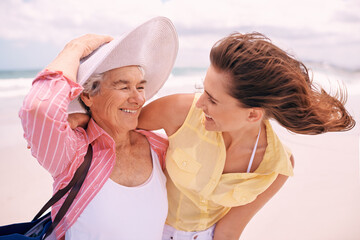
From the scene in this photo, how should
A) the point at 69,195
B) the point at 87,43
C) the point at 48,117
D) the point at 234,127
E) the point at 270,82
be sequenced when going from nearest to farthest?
the point at 48,117 → the point at 69,195 → the point at 270,82 → the point at 87,43 → the point at 234,127

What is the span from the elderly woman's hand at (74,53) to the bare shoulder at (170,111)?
0.51m

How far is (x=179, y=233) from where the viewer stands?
212cm

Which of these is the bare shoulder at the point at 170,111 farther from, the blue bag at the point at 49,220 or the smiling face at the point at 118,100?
the blue bag at the point at 49,220

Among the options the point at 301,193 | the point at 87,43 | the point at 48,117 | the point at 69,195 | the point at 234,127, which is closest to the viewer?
the point at 48,117

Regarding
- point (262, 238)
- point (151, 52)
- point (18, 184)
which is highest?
A: point (151, 52)

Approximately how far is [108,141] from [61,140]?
1.47ft

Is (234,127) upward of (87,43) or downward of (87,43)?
downward

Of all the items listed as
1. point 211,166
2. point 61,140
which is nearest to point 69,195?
point 61,140

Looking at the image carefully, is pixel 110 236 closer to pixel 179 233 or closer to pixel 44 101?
pixel 179 233

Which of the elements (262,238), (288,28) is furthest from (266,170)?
(288,28)

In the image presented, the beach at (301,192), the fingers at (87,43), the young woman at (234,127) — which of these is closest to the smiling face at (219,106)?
the young woman at (234,127)

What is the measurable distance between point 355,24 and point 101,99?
1369 inches

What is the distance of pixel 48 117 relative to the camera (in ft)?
4.28

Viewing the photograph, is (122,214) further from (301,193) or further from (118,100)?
(301,193)
